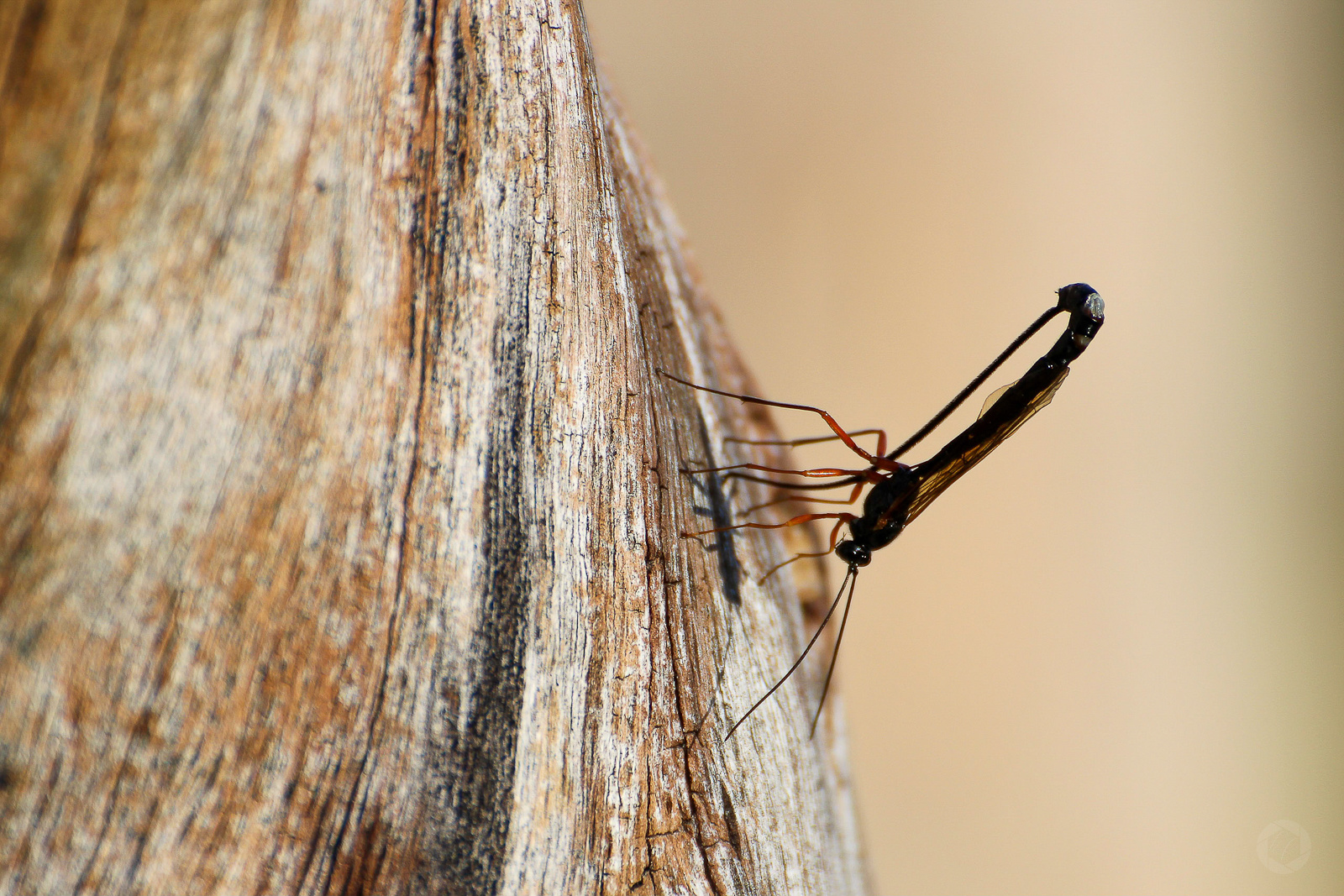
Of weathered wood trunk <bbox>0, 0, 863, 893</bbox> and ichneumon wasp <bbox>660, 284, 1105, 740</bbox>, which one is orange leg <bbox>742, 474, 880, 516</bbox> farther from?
weathered wood trunk <bbox>0, 0, 863, 893</bbox>

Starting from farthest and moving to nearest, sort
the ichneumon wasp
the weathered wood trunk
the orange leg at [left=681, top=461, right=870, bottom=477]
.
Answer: the ichneumon wasp → the orange leg at [left=681, top=461, right=870, bottom=477] → the weathered wood trunk

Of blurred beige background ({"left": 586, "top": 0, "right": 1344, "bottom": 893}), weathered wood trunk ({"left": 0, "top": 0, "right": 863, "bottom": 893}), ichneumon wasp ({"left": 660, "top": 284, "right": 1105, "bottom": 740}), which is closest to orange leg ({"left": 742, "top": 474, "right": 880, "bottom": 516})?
ichneumon wasp ({"left": 660, "top": 284, "right": 1105, "bottom": 740})

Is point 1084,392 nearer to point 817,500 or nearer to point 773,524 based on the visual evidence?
point 817,500

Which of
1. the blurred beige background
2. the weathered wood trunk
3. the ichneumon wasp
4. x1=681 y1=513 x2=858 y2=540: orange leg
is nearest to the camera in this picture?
the weathered wood trunk

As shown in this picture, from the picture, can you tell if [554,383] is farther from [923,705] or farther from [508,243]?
[923,705]

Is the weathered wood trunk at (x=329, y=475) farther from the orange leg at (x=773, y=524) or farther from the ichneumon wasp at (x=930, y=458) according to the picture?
the ichneumon wasp at (x=930, y=458)

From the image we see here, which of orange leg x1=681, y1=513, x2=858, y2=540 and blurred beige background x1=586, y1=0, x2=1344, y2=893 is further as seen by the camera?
blurred beige background x1=586, y1=0, x2=1344, y2=893

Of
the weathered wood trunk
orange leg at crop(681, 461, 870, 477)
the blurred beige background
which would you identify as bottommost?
the weathered wood trunk
